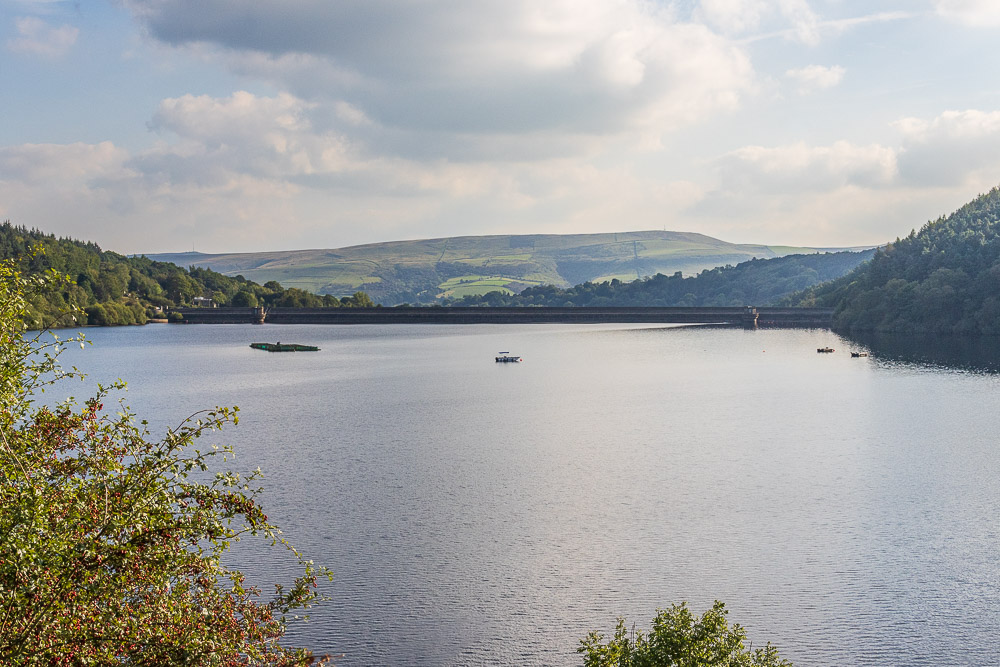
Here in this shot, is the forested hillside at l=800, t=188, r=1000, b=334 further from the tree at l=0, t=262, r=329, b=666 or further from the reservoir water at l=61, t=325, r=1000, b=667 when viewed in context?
the tree at l=0, t=262, r=329, b=666

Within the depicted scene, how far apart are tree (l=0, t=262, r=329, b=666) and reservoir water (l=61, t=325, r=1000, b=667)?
13.4 meters

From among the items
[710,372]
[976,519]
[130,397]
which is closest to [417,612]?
[976,519]

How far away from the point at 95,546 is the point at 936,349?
153 metres

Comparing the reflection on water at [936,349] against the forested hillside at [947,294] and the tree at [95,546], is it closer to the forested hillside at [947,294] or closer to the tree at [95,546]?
the forested hillside at [947,294]

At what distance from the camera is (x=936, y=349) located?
14788 centimetres

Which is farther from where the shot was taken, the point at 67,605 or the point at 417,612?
the point at 417,612

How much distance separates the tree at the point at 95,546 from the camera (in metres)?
15.0

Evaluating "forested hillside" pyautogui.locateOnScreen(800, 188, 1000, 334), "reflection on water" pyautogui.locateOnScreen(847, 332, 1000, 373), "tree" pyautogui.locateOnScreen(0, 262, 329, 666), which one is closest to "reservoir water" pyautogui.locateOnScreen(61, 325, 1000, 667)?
"tree" pyautogui.locateOnScreen(0, 262, 329, 666)

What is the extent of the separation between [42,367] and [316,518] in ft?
93.6

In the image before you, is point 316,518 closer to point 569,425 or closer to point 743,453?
point 743,453

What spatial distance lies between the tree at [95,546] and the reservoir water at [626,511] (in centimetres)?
1342

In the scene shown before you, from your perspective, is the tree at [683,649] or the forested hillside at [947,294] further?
the forested hillside at [947,294]

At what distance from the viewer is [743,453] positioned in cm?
6481

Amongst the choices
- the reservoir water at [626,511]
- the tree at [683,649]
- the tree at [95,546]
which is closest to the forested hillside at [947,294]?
the reservoir water at [626,511]
